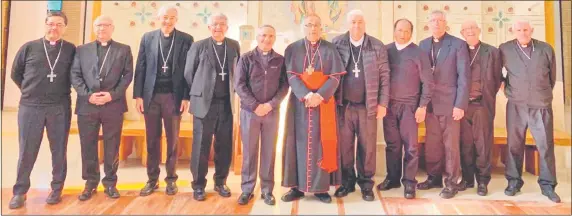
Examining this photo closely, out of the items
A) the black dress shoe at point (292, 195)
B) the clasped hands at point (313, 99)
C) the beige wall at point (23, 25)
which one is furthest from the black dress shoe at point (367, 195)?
the beige wall at point (23, 25)

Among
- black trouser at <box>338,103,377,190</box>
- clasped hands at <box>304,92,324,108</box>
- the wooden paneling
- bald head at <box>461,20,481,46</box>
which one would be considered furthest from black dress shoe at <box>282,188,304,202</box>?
the wooden paneling

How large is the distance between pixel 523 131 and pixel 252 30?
2.80 meters

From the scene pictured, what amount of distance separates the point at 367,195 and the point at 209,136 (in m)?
1.27

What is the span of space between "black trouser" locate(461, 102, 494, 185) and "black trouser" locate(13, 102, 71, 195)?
3.12 meters

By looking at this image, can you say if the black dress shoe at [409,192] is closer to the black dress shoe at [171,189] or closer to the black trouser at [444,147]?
the black trouser at [444,147]

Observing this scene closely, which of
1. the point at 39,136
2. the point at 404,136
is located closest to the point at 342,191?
the point at 404,136

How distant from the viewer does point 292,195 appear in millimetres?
2855

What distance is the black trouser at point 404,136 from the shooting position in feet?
10.00

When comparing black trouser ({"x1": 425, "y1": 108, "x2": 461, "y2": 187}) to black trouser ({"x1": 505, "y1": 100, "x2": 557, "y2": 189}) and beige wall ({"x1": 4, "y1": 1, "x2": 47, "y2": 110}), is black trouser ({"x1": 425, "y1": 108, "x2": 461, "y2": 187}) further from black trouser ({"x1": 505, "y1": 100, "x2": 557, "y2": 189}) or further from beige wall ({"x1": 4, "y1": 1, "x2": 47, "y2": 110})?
beige wall ({"x1": 4, "y1": 1, "x2": 47, "y2": 110})

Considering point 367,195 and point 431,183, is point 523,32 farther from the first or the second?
point 367,195

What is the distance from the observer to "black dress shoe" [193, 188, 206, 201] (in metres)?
2.82

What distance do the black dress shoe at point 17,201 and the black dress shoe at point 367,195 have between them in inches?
94.6

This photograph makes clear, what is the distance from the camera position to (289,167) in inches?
111

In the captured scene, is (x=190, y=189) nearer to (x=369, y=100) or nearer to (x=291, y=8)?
(x=369, y=100)
